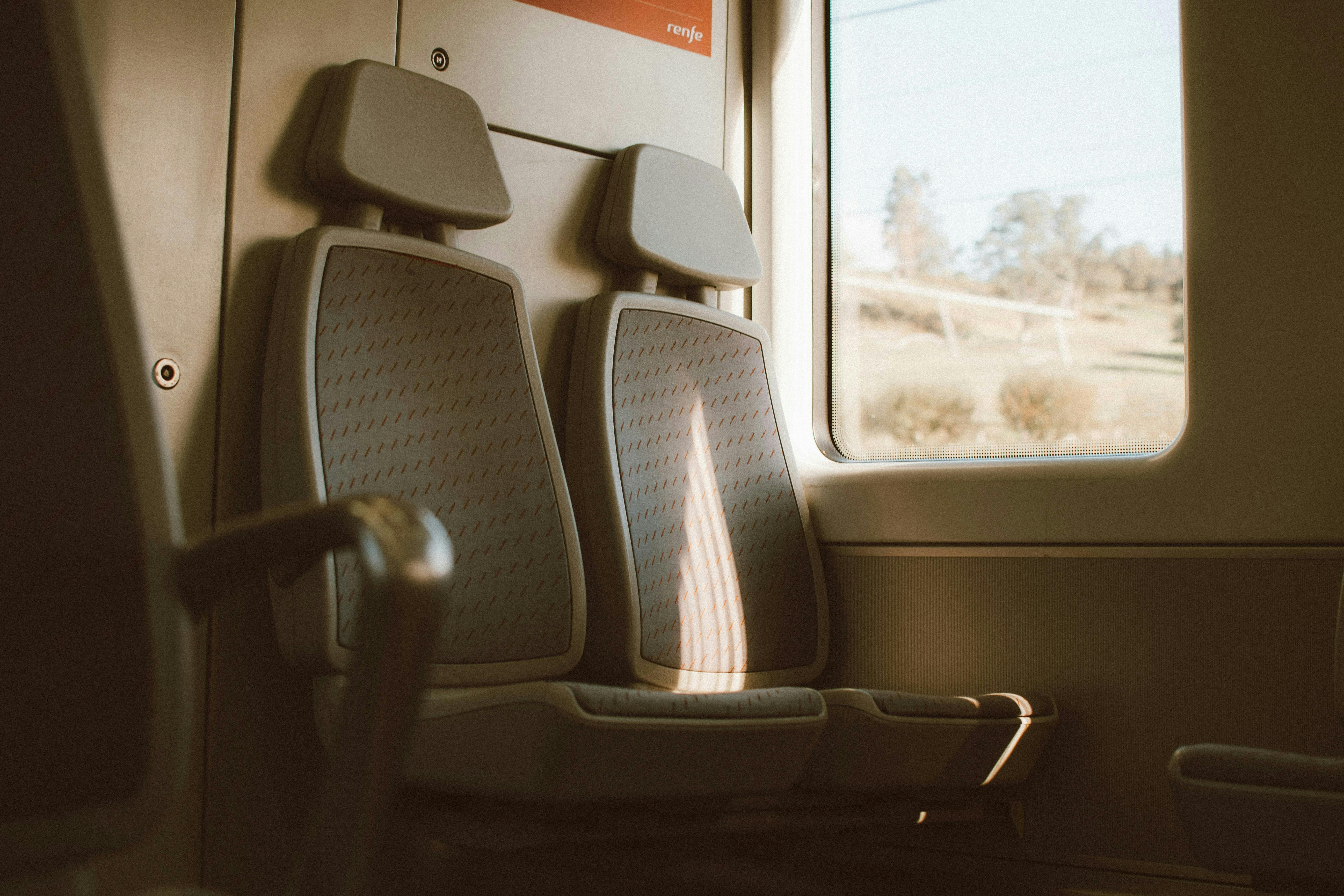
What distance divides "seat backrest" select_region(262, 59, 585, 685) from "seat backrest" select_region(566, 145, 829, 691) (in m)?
0.10

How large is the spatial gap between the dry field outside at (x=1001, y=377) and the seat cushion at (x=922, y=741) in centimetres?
54

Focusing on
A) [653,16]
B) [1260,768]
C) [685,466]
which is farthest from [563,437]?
[1260,768]

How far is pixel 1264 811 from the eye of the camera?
3.43 feet

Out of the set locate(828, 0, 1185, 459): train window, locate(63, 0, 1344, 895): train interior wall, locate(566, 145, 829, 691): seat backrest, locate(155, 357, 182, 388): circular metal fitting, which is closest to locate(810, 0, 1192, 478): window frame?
locate(828, 0, 1185, 459): train window

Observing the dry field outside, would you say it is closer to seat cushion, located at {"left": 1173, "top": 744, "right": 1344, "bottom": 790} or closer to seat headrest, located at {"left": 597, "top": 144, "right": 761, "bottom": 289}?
seat headrest, located at {"left": 597, "top": 144, "right": 761, "bottom": 289}

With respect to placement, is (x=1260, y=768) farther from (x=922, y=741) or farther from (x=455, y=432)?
(x=455, y=432)

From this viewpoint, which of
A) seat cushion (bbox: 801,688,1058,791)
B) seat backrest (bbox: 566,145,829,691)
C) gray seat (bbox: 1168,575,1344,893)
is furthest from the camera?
seat backrest (bbox: 566,145,829,691)

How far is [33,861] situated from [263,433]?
1.01 meters

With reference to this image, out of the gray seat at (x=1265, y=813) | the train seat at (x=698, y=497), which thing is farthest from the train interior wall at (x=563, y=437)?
the gray seat at (x=1265, y=813)

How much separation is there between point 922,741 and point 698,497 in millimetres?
597

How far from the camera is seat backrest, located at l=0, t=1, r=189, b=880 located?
1.72ft

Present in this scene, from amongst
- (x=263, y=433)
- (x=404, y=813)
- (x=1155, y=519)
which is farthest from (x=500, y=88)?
(x=1155, y=519)

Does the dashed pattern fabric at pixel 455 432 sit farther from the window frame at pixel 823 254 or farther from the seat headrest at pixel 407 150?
the window frame at pixel 823 254

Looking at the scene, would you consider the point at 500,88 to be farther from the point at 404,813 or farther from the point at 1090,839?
the point at 1090,839
